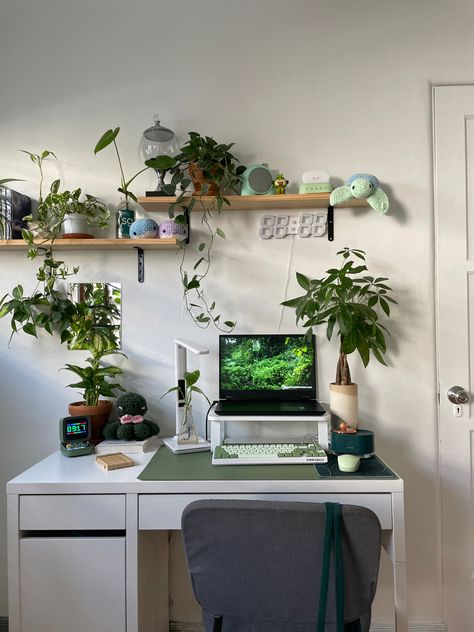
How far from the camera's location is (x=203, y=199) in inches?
66.8

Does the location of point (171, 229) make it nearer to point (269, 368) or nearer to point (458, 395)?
point (269, 368)

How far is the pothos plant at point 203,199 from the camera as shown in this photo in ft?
5.47

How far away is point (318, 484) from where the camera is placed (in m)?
1.27

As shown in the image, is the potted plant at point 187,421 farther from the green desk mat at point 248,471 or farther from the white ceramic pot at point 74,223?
the white ceramic pot at point 74,223

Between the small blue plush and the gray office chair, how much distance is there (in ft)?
3.60

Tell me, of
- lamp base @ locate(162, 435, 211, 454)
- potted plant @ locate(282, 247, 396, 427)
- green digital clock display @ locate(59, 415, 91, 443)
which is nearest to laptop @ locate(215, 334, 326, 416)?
potted plant @ locate(282, 247, 396, 427)

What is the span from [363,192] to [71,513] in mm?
1554

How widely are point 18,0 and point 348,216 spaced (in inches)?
70.7

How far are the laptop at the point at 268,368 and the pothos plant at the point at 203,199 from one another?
14 centimetres

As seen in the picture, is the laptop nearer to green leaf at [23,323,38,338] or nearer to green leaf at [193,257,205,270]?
green leaf at [193,257,205,270]

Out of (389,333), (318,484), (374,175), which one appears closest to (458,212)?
(374,175)

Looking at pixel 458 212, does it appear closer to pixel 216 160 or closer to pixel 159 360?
pixel 216 160

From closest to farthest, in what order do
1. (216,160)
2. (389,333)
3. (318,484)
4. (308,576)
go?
1. (308,576)
2. (318,484)
3. (216,160)
4. (389,333)

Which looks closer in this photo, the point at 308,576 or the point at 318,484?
the point at 308,576
